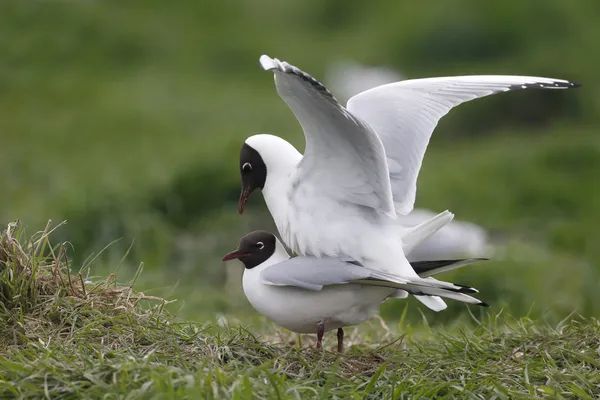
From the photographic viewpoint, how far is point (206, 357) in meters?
4.56

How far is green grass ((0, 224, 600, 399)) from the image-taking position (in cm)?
420

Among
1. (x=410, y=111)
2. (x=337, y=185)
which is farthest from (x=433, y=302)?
(x=410, y=111)

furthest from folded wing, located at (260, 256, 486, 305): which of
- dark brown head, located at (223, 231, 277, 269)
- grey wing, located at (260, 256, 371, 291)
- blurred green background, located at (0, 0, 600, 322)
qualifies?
blurred green background, located at (0, 0, 600, 322)

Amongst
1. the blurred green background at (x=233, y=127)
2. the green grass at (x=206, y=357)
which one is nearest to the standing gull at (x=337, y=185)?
the green grass at (x=206, y=357)

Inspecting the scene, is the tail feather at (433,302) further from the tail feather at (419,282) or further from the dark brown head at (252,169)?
the dark brown head at (252,169)

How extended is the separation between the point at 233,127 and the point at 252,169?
301 inches

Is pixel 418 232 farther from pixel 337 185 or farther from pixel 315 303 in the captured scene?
pixel 315 303

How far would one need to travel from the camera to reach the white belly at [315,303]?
4934mm

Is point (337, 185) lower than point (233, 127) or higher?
higher

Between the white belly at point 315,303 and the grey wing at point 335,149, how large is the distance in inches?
16.0

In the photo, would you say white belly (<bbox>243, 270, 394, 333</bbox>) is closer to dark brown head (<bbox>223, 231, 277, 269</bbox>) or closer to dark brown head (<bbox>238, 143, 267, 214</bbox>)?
dark brown head (<bbox>223, 231, 277, 269</bbox>)

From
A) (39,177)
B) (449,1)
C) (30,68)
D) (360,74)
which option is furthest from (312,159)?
(449,1)

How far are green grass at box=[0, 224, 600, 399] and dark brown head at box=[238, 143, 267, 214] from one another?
0.69 meters

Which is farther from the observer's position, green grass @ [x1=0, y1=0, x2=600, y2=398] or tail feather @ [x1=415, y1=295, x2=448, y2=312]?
tail feather @ [x1=415, y1=295, x2=448, y2=312]
